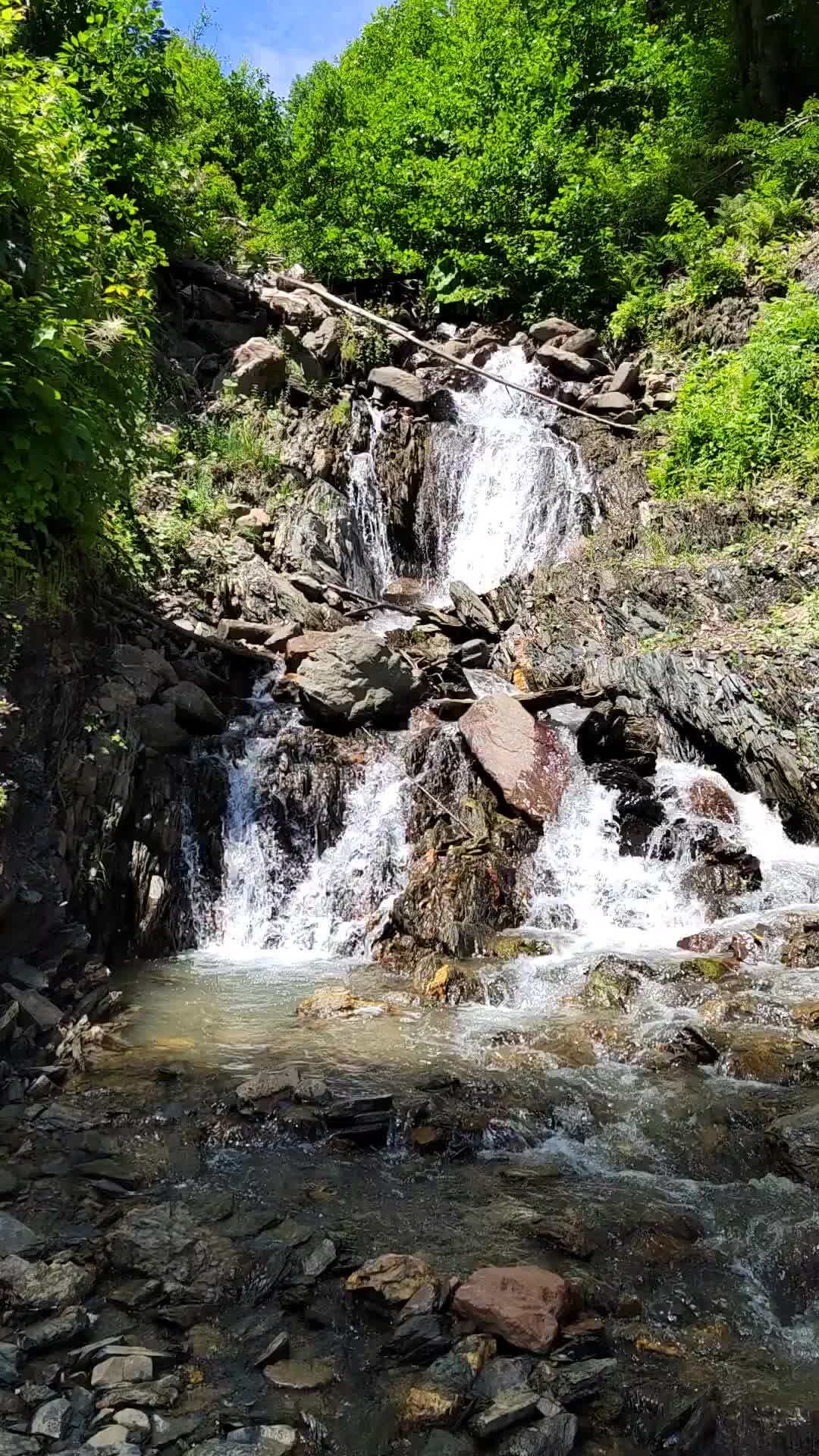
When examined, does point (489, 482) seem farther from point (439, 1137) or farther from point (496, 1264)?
point (496, 1264)

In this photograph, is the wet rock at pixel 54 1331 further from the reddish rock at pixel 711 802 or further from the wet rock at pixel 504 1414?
the reddish rock at pixel 711 802

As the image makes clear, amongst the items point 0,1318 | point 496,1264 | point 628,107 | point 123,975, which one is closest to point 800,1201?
point 496,1264

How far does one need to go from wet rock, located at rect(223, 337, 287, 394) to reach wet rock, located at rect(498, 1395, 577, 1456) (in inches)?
593

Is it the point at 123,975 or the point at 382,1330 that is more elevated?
the point at 123,975

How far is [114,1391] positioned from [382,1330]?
955mm

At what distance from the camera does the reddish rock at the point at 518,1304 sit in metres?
3.25

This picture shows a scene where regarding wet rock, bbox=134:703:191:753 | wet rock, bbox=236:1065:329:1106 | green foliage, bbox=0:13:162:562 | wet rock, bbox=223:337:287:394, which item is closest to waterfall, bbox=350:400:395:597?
wet rock, bbox=223:337:287:394

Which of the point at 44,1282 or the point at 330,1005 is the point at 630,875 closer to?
the point at 330,1005

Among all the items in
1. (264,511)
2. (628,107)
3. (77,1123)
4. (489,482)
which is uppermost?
(628,107)

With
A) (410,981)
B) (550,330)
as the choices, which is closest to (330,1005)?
(410,981)

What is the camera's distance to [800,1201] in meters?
4.34

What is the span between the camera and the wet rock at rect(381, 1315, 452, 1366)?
3.23 m

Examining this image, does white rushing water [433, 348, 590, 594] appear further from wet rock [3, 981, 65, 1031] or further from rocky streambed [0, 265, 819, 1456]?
wet rock [3, 981, 65, 1031]

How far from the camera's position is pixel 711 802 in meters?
9.95
